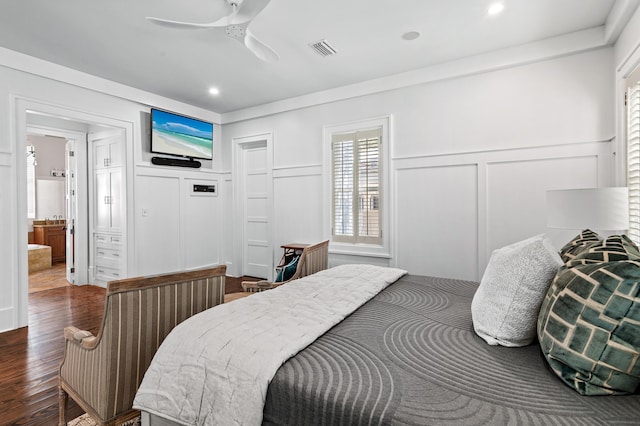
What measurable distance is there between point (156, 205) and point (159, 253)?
2.32ft

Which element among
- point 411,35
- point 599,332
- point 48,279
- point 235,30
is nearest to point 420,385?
point 599,332

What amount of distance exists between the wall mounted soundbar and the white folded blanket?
12.4ft

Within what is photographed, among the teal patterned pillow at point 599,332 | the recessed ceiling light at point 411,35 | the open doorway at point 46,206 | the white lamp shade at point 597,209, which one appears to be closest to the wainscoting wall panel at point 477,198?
the white lamp shade at point 597,209

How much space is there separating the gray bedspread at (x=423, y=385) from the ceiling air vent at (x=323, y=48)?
2775 millimetres

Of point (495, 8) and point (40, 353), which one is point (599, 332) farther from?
point (40, 353)

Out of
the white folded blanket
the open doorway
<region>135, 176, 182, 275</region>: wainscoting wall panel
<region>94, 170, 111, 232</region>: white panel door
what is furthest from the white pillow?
the open doorway

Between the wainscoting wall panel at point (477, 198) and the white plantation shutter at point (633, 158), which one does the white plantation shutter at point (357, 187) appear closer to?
the wainscoting wall panel at point (477, 198)

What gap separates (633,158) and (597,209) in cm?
59

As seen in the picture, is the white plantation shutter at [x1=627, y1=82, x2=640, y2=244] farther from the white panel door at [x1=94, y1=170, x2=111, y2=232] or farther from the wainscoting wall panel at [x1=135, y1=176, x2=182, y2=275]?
the white panel door at [x1=94, y1=170, x2=111, y2=232]

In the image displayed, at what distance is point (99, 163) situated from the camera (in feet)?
16.3

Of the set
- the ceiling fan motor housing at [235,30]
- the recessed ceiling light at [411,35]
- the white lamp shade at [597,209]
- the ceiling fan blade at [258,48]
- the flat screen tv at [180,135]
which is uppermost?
the recessed ceiling light at [411,35]

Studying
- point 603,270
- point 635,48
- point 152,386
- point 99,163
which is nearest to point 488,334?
point 603,270

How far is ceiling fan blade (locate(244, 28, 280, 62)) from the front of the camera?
257 cm

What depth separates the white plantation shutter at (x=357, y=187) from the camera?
409 centimetres
